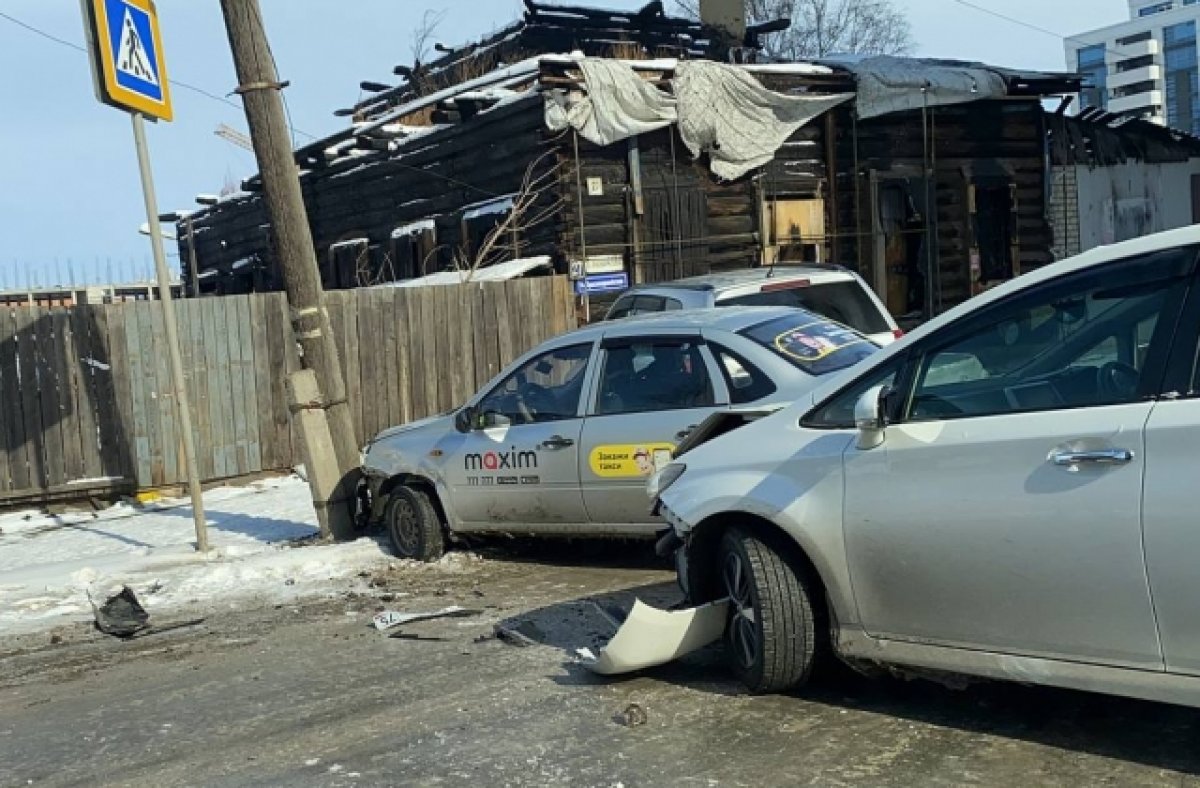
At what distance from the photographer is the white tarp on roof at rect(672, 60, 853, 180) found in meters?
17.0

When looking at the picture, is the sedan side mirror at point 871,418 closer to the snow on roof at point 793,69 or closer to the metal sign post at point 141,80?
the metal sign post at point 141,80

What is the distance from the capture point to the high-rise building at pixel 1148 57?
127m

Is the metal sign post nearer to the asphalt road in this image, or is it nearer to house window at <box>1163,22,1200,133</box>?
the asphalt road

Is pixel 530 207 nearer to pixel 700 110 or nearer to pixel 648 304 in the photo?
pixel 700 110

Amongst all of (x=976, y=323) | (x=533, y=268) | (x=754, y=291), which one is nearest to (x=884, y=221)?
(x=533, y=268)

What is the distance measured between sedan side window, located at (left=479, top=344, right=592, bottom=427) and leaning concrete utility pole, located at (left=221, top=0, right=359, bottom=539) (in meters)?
1.75

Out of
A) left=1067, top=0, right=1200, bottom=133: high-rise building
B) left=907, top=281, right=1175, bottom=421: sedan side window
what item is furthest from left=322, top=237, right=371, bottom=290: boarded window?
left=1067, top=0, right=1200, bottom=133: high-rise building

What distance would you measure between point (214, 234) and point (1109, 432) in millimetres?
28006

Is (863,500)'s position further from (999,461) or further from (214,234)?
(214,234)

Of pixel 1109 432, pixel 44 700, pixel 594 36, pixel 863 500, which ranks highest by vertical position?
pixel 594 36

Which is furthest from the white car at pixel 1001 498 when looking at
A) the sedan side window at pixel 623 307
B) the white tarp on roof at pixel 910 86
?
the white tarp on roof at pixel 910 86

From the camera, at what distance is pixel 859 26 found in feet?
176

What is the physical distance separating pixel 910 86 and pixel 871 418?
49.7 ft

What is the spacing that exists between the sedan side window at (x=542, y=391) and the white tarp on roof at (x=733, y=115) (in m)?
9.44
